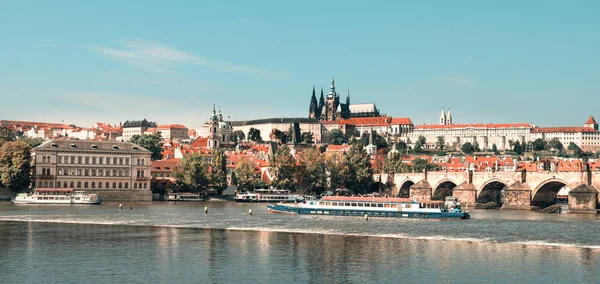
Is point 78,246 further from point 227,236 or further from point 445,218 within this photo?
point 445,218

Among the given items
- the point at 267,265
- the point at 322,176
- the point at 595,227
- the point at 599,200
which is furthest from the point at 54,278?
the point at 322,176

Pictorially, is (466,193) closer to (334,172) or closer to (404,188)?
(404,188)

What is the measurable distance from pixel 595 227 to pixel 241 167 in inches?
2307

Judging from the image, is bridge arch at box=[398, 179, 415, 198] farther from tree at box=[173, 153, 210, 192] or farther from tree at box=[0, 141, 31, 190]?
tree at box=[0, 141, 31, 190]

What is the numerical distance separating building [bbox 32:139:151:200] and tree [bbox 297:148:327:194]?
20.5 meters

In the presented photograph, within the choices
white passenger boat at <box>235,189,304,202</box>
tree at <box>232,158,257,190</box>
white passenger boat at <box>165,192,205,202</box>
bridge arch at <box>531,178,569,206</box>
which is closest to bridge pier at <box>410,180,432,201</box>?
bridge arch at <box>531,178,569,206</box>

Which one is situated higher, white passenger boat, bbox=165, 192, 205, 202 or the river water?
white passenger boat, bbox=165, 192, 205, 202

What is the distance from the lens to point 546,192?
83.5 m

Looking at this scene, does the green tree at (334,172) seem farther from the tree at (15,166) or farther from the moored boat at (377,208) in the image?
the tree at (15,166)

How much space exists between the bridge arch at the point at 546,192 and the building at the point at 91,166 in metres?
46.6

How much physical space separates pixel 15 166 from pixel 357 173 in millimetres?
44439

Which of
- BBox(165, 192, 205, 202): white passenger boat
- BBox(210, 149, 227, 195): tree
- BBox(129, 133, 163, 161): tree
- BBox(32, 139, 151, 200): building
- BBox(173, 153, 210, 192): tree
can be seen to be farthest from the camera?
BBox(129, 133, 163, 161): tree

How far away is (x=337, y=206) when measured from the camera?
74.2m

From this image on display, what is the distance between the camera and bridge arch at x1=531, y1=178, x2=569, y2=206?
80812 millimetres
